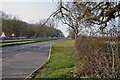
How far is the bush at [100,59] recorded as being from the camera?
8359mm

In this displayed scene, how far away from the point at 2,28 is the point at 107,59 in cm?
7712

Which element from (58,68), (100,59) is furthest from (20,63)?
(100,59)

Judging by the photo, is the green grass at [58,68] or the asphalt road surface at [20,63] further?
the asphalt road surface at [20,63]

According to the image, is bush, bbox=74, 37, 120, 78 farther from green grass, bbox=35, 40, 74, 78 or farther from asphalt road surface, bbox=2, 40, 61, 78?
asphalt road surface, bbox=2, 40, 61, 78

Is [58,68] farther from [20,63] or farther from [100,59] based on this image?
[100,59]

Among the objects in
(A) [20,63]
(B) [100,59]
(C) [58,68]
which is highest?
(B) [100,59]

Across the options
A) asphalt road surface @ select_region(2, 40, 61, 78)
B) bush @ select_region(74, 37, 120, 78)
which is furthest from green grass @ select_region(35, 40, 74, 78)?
bush @ select_region(74, 37, 120, 78)

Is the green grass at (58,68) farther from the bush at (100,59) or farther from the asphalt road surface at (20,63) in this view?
the bush at (100,59)

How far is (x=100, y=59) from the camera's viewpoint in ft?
28.6

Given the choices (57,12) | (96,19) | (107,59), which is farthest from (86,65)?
(57,12)

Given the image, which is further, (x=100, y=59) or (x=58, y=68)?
(x=58, y=68)

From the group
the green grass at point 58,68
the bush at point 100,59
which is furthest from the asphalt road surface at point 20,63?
the bush at point 100,59

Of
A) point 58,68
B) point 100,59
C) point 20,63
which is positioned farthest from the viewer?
point 20,63

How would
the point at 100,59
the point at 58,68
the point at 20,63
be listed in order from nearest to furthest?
the point at 100,59 < the point at 58,68 < the point at 20,63
